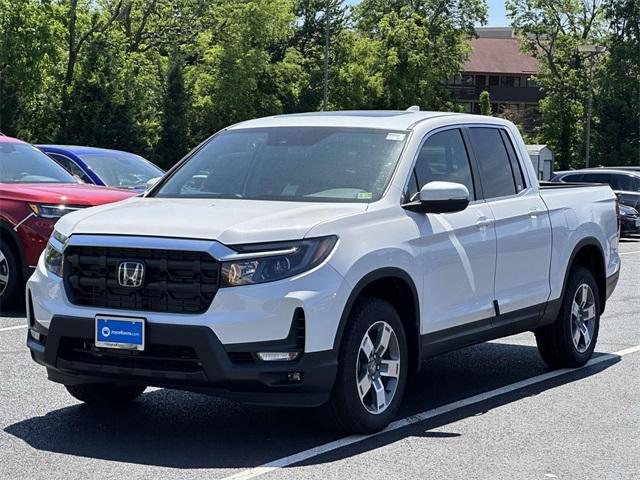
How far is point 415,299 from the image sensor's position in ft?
22.6

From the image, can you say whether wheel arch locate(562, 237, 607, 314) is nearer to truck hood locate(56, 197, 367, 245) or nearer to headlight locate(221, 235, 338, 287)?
truck hood locate(56, 197, 367, 245)

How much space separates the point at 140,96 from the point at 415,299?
58862 millimetres

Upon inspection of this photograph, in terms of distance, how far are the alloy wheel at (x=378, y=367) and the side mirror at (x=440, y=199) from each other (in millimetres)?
745

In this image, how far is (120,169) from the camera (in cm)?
1488

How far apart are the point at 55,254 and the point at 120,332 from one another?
29.9 inches

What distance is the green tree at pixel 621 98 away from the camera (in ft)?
241

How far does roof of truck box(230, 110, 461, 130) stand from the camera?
751cm

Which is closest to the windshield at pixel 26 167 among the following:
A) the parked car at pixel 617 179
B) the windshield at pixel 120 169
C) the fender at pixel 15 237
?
the fender at pixel 15 237

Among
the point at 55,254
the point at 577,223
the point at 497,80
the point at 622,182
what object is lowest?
the point at 622,182

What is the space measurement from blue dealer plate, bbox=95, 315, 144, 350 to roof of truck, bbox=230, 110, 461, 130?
2113mm

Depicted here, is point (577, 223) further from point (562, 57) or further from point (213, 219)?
point (562, 57)

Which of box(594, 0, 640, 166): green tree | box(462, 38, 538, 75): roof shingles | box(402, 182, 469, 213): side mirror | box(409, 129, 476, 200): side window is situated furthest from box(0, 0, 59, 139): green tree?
box(462, 38, 538, 75): roof shingles

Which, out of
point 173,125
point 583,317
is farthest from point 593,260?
point 173,125

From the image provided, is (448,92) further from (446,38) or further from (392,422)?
(392,422)
